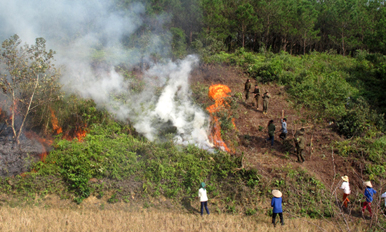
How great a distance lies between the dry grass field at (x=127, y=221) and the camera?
689 cm

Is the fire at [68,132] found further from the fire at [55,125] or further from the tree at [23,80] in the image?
the tree at [23,80]

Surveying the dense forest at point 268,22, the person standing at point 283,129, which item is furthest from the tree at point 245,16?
the person standing at point 283,129

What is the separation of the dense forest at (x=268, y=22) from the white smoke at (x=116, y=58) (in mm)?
1356

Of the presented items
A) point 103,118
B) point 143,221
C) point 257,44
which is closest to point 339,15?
point 257,44

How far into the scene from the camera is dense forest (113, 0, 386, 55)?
18.6m

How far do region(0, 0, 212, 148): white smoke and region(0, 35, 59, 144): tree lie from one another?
81.1 inches

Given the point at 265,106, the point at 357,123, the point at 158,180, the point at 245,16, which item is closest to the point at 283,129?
the point at 265,106

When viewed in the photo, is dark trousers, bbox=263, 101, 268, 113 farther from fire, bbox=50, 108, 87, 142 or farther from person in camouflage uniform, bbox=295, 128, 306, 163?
fire, bbox=50, 108, 87, 142

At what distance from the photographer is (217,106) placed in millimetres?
13148

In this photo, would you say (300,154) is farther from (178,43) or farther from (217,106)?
(178,43)

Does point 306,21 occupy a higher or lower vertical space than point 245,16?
higher

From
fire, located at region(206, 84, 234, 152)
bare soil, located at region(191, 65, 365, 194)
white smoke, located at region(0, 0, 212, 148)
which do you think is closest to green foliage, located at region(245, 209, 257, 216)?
bare soil, located at region(191, 65, 365, 194)

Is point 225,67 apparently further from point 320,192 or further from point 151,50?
point 320,192

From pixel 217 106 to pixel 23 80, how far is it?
8.09 m
